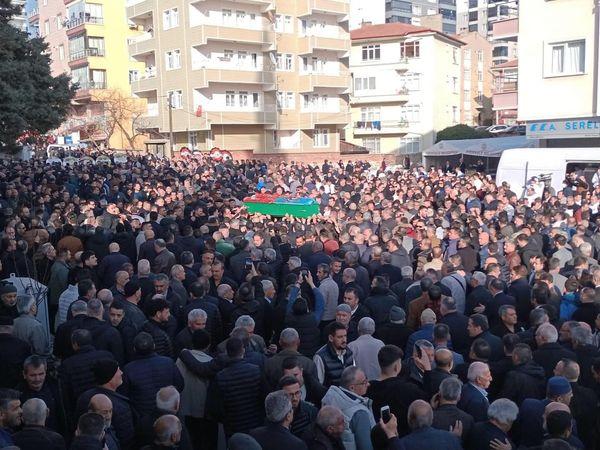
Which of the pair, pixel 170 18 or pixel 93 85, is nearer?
pixel 170 18

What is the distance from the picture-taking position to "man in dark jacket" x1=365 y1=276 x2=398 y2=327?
7.98 metres

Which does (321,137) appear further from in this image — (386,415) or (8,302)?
(386,415)

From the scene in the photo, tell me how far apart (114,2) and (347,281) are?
177 feet

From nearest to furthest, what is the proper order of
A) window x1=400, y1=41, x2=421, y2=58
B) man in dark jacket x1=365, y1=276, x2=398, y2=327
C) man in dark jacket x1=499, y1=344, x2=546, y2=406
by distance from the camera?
man in dark jacket x1=499, y1=344, x2=546, y2=406 → man in dark jacket x1=365, y1=276, x2=398, y2=327 → window x1=400, y1=41, x2=421, y2=58

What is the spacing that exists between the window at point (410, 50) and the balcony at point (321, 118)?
751 cm

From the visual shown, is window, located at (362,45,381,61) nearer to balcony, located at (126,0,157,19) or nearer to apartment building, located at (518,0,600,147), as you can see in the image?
balcony, located at (126,0,157,19)

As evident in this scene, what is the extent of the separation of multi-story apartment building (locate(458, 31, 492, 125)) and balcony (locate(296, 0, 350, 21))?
14.8 meters

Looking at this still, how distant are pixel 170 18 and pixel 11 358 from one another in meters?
42.6

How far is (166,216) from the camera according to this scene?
14.5 meters

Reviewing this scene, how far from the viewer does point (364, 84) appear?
55656 mm

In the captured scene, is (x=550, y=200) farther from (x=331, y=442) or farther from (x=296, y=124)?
(x=296, y=124)

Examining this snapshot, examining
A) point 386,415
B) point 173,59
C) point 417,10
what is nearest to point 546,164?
point 386,415

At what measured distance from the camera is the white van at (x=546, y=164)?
2125 centimetres

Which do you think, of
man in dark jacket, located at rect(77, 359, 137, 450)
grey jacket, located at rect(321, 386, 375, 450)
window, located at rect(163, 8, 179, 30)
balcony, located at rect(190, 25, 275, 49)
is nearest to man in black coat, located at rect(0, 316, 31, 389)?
man in dark jacket, located at rect(77, 359, 137, 450)
